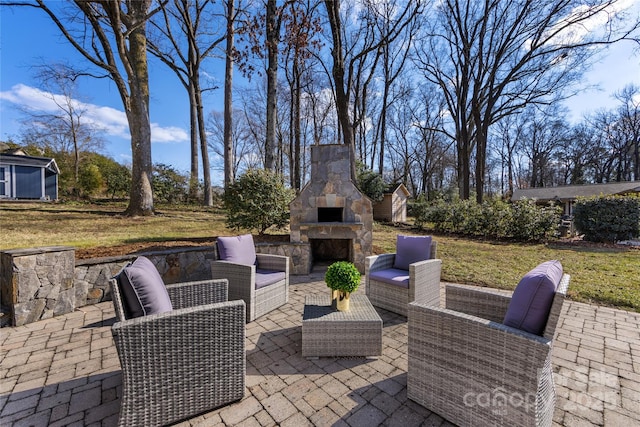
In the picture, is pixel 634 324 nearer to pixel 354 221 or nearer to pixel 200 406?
pixel 354 221

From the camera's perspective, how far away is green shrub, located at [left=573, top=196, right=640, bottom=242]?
852 centimetres

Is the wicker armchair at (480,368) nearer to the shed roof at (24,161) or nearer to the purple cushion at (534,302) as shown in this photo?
the purple cushion at (534,302)

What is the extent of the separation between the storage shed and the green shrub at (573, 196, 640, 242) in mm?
9079

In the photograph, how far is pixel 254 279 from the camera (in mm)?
3234

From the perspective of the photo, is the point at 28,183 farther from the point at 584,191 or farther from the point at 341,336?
the point at 584,191

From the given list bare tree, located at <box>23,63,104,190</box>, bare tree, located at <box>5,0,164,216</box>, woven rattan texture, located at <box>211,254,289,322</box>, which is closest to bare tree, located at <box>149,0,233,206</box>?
bare tree, located at <box>5,0,164,216</box>

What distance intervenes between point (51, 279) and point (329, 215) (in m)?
4.31

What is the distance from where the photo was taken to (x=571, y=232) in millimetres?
11750

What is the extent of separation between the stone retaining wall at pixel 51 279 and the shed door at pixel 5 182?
55.6 feet

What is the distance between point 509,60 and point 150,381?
18.2 m

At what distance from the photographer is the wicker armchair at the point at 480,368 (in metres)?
1.47

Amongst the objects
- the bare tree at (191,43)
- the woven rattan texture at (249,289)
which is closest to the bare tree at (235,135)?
the bare tree at (191,43)

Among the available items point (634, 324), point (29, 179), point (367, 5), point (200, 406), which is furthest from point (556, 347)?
point (29, 179)

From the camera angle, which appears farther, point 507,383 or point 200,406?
point 200,406
